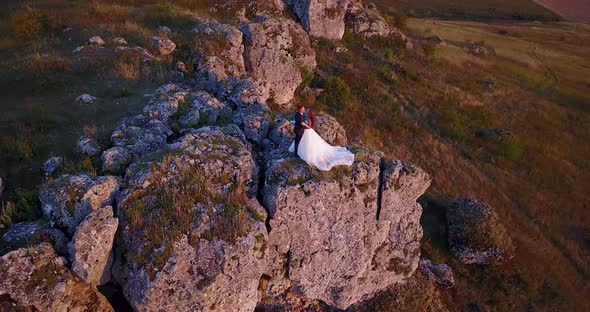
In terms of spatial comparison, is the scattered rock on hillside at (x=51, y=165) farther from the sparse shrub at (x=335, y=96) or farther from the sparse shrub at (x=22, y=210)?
the sparse shrub at (x=335, y=96)

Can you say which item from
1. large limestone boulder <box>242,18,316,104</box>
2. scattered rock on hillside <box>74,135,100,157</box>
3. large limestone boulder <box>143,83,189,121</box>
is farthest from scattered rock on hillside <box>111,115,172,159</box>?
large limestone boulder <box>242,18,316,104</box>

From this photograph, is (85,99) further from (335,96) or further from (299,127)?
(335,96)

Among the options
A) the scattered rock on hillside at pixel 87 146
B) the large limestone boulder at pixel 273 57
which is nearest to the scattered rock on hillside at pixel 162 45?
the large limestone boulder at pixel 273 57

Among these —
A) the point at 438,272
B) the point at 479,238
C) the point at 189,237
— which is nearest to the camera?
the point at 189,237

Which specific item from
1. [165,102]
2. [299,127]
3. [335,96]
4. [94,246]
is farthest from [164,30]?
[94,246]

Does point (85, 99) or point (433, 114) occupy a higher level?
point (85, 99)

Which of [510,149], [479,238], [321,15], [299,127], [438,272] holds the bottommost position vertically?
[438,272]

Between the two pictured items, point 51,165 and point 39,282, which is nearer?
point 39,282
